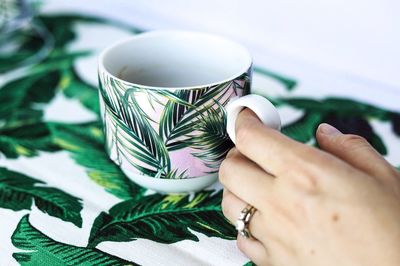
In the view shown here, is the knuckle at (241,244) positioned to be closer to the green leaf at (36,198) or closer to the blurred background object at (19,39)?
the green leaf at (36,198)

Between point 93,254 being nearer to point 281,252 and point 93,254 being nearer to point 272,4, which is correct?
point 281,252

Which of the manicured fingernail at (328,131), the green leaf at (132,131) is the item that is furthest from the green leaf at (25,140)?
the manicured fingernail at (328,131)

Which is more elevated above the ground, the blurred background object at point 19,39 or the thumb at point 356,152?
the thumb at point 356,152

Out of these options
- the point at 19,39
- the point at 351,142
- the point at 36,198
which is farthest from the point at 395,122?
the point at 19,39

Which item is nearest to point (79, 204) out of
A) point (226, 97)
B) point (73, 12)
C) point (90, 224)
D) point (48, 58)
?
point (90, 224)

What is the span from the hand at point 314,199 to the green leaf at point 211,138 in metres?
0.03

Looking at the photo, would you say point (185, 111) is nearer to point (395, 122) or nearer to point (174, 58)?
point (174, 58)

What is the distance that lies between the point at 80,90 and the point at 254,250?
27 cm

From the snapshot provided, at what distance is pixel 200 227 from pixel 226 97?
86 millimetres

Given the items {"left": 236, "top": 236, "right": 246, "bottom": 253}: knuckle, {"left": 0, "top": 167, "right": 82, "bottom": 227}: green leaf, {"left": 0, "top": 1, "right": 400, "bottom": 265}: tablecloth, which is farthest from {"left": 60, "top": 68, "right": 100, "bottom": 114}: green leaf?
{"left": 236, "top": 236, "right": 246, "bottom": 253}: knuckle

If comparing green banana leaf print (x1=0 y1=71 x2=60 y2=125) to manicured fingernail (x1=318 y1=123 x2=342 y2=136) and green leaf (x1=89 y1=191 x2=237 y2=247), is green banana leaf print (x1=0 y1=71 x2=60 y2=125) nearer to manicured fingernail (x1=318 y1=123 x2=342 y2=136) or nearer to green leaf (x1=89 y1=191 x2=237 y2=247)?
green leaf (x1=89 y1=191 x2=237 y2=247)

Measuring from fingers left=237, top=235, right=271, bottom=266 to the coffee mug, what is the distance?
0.06m

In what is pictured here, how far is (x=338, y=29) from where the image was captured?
1.71 feet

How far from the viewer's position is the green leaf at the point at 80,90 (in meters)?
0.46
